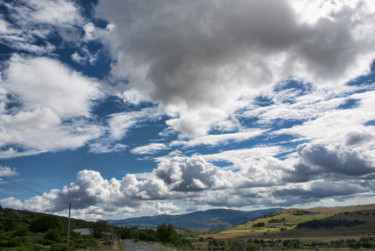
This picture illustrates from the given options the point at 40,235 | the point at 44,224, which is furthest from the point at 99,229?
the point at 40,235

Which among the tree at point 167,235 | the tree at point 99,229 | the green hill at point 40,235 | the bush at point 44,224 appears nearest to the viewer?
the green hill at point 40,235

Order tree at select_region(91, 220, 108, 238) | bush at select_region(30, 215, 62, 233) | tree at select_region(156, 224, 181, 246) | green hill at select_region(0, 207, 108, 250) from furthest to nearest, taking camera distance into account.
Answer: tree at select_region(91, 220, 108, 238), tree at select_region(156, 224, 181, 246), bush at select_region(30, 215, 62, 233), green hill at select_region(0, 207, 108, 250)

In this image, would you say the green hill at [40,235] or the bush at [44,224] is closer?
the green hill at [40,235]

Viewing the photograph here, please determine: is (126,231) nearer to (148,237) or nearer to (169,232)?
(148,237)

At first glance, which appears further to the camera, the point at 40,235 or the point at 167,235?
the point at 167,235

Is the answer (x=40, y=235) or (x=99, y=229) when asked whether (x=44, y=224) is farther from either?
(x=99, y=229)

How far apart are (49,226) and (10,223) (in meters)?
12.8

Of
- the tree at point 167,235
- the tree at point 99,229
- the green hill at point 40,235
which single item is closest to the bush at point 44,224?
the green hill at point 40,235

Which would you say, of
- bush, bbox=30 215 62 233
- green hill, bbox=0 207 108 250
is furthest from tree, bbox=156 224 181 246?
bush, bbox=30 215 62 233

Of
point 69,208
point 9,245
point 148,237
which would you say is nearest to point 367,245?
point 69,208

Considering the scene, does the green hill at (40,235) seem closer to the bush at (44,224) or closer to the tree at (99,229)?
the bush at (44,224)

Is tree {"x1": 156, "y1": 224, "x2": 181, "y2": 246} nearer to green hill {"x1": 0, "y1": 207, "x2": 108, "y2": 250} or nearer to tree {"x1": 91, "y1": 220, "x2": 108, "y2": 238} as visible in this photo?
green hill {"x1": 0, "y1": 207, "x2": 108, "y2": 250}

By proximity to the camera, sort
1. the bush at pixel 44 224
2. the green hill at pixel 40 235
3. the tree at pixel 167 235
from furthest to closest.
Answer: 1. the tree at pixel 167 235
2. the bush at pixel 44 224
3. the green hill at pixel 40 235

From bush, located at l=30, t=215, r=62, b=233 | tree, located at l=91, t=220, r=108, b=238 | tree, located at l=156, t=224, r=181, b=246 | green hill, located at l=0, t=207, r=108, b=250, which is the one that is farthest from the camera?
tree, located at l=91, t=220, r=108, b=238
